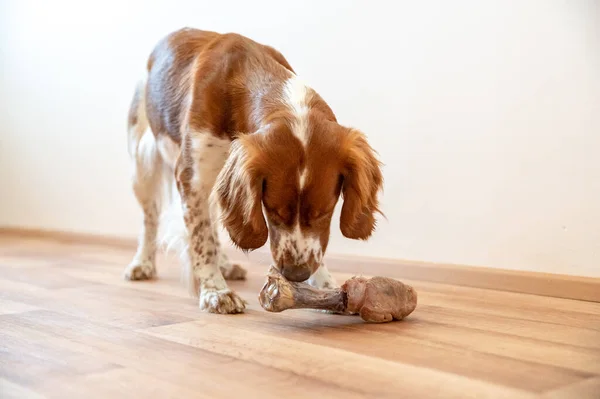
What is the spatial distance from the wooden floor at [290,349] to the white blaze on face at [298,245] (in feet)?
0.63

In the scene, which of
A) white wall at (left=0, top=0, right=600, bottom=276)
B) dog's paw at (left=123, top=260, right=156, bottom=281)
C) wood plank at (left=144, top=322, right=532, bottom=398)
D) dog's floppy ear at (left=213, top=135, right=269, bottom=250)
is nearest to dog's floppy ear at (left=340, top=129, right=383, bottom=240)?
dog's floppy ear at (left=213, top=135, right=269, bottom=250)

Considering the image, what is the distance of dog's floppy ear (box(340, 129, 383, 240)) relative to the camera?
2.02 m

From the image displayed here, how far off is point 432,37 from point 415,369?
65.3 inches

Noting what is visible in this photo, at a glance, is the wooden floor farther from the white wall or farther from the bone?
the white wall

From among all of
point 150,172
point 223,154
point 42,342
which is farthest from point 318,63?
point 42,342

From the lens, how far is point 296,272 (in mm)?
1983

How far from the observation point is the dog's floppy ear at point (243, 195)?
6.41ft

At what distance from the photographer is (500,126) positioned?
270cm

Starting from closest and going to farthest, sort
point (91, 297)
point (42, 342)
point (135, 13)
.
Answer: point (42, 342) → point (91, 297) → point (135, 13)

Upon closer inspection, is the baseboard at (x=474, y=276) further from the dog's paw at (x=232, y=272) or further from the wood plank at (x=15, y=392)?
the wood plank at (x=15, y=392)

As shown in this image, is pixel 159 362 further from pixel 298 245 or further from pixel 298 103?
pixel 298 103

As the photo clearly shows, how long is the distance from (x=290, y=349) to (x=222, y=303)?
0.57 metres

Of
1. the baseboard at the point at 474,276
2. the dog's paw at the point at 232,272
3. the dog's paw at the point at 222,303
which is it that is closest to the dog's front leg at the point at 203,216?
the dog's paw at the point at 222,303

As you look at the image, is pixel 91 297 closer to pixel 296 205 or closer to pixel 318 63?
pixel 296 205
